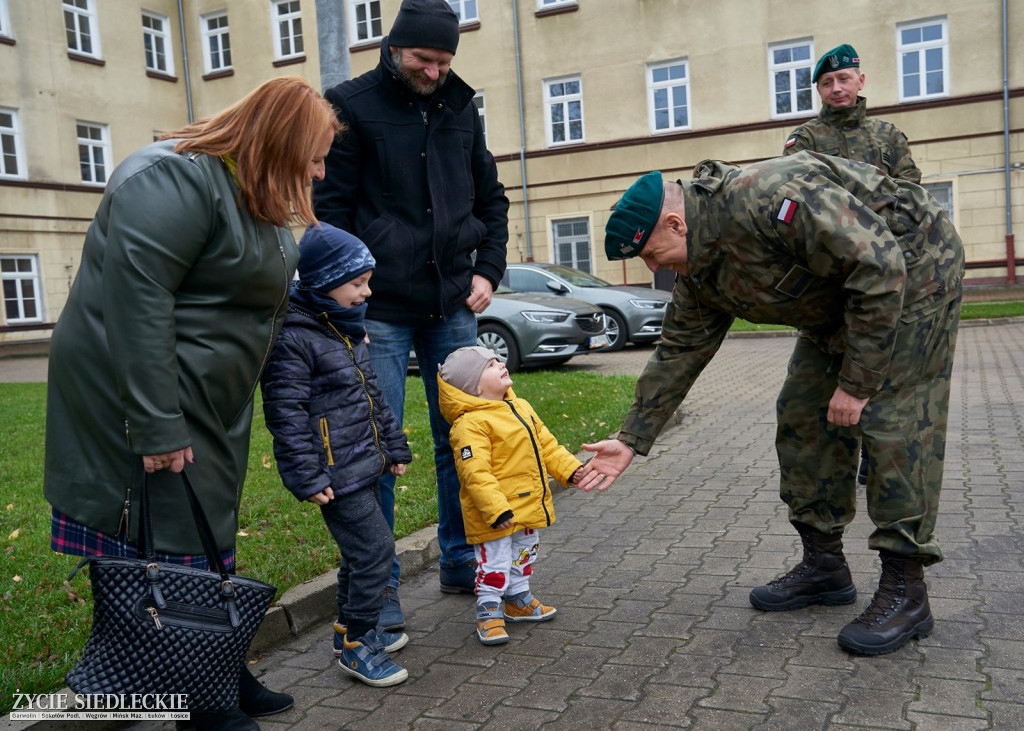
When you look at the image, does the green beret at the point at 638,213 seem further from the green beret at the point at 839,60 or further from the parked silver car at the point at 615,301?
the parked silver car at the point at 615,301

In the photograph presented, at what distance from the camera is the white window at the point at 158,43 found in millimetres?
30016

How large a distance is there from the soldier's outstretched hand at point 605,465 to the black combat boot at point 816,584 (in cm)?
76

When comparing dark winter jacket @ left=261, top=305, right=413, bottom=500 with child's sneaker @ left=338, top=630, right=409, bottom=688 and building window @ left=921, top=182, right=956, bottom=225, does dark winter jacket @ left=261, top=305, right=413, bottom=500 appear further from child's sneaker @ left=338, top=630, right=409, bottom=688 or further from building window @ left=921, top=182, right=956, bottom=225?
building window @ left=921, top=182, right=956, bottom=225

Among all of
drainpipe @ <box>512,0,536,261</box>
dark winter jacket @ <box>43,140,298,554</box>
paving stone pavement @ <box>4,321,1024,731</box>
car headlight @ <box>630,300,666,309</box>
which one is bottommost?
paving stone pavement @ <box>4,321,1024,731</box>

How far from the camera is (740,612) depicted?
3.97 m

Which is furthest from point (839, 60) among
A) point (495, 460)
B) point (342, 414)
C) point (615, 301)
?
point (615, 301)

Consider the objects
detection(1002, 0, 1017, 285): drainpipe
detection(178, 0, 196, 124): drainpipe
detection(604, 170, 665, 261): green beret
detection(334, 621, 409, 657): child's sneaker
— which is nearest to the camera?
detection(604, 170, 665, 261): green beret

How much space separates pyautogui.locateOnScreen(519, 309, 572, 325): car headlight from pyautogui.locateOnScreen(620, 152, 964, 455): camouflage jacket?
953 cm

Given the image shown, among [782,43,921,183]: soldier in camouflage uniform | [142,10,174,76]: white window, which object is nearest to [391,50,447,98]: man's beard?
[782,43,921,183]: soldier in camouflage uniform

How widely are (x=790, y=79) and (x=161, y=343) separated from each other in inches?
922

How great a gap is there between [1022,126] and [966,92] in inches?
54.9

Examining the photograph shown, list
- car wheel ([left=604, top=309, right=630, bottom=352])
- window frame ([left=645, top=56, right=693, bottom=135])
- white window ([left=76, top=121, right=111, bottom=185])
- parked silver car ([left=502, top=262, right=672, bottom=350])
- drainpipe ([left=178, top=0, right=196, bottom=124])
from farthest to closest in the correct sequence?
1. drainpipe ([left=178, top=0, right=196, bottom=124])
2. white window ([left=76, top=121, right=111, bottom=185])
3. window frame ([left=645, top=56, right=693, bottom=135])
4. car wheel ([left=604, top=309, right=630, bottom=352])
5. parked silver car ([left=502, top=262, right=672, bottom=350])

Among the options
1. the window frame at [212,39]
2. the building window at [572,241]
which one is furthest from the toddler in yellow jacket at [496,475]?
the window frame at [212,39]

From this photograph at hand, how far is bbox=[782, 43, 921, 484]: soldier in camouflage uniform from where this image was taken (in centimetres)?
555
